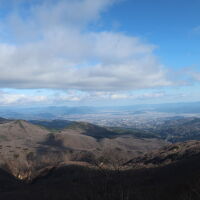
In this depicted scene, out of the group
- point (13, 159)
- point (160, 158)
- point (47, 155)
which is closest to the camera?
point (160, 158)

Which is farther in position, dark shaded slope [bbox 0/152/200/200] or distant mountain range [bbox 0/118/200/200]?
dark shaded slope [bbox 0/152/200/200]

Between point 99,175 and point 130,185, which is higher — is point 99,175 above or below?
above

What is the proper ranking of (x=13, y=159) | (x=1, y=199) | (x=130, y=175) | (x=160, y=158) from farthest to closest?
(x=13, y=159) < (x=160, y=158) < (x=130, y=175) < (x=1, y=199)

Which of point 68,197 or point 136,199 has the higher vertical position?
point 136,199

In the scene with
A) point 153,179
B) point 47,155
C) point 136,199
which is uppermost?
point 136,199

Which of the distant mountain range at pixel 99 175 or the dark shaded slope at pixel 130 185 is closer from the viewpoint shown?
the distant mountain range at pixel 99 175

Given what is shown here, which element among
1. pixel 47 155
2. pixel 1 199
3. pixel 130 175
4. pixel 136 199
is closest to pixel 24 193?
pixel 1 199

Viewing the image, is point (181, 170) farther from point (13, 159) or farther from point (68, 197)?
point (13, 159)

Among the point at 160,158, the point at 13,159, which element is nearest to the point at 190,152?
the point at 160,158

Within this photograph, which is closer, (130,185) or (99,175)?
(130,185)

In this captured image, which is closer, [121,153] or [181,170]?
[181,170]
